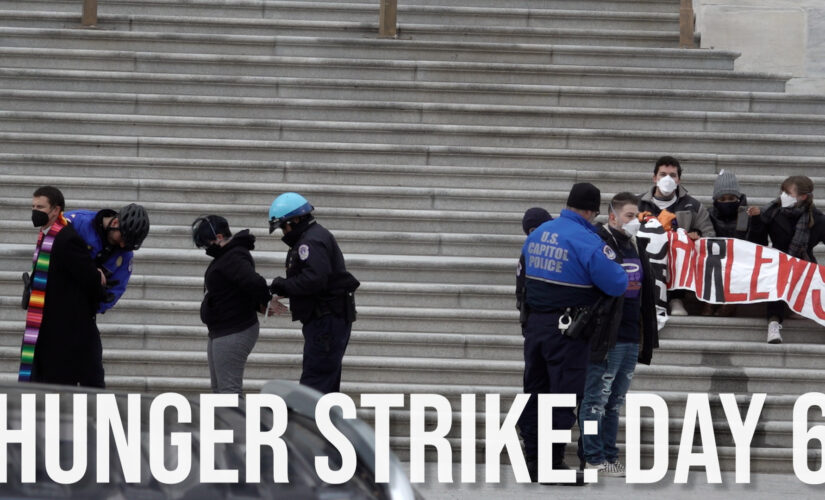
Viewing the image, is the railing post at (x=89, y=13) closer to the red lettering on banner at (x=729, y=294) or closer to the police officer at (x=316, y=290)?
the police officer at (x=316, y=290)

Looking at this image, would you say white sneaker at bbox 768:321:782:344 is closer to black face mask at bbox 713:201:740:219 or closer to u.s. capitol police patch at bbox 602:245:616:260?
black face mask at bbox 713:201:740:219

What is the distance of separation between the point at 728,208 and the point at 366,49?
14.1ft

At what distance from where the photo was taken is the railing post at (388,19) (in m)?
12.6

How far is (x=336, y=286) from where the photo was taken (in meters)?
7.50

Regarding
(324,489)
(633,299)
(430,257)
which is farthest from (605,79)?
(324,489)

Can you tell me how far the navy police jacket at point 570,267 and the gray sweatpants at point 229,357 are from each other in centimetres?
173

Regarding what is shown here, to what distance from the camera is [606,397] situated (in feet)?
25.3

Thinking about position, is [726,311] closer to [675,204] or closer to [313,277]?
[675,204]

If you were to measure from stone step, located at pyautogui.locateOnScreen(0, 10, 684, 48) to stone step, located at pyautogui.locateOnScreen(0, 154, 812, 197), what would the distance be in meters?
2.29

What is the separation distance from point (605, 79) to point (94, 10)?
17.1ft

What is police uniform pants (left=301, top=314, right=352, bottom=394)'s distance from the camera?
293 inches

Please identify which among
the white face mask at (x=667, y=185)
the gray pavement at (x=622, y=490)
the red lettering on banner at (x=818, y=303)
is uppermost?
the white face mask at (x=667, y=185)

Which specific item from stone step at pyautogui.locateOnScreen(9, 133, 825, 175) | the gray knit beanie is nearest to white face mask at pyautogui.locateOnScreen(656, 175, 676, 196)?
the gray knit beanie

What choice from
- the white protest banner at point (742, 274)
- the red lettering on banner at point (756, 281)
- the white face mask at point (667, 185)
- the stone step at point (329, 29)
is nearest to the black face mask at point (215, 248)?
the white protest banner at point (742, 274)
